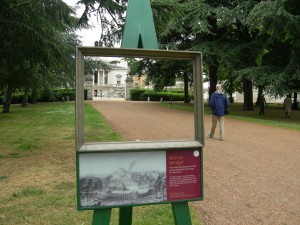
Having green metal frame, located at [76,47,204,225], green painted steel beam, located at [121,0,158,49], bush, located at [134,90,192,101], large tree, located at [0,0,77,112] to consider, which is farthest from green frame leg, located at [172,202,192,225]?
bush, located at [134,90,192,101]

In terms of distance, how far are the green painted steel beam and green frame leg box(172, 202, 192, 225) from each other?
1.35 meters

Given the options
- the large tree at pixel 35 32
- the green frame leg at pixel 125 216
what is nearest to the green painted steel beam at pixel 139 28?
the green frame leg at pixel 125 216

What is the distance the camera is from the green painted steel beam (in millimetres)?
3150

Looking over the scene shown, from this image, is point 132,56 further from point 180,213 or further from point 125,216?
point 125,216

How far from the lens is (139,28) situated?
126 inches

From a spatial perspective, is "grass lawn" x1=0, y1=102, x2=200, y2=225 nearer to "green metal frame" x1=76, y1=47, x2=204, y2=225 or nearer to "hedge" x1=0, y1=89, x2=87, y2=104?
"green metal frame" x1=76, y1=47, x2=204, y2=225

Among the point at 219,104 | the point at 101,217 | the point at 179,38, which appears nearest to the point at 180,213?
the point at 101,217

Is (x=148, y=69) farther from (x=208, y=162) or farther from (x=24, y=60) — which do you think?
(x=208, y=162)

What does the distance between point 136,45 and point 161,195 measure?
1268 millimetres

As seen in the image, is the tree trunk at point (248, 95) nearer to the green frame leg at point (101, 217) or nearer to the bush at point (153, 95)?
the bush at point (153, 95)

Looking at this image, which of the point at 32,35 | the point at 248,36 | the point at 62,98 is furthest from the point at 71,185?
the point at 62,98

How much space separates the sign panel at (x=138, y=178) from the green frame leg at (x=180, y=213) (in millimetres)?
86

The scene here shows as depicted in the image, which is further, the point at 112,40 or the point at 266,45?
the point at 266,45

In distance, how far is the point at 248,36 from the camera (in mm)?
26391
